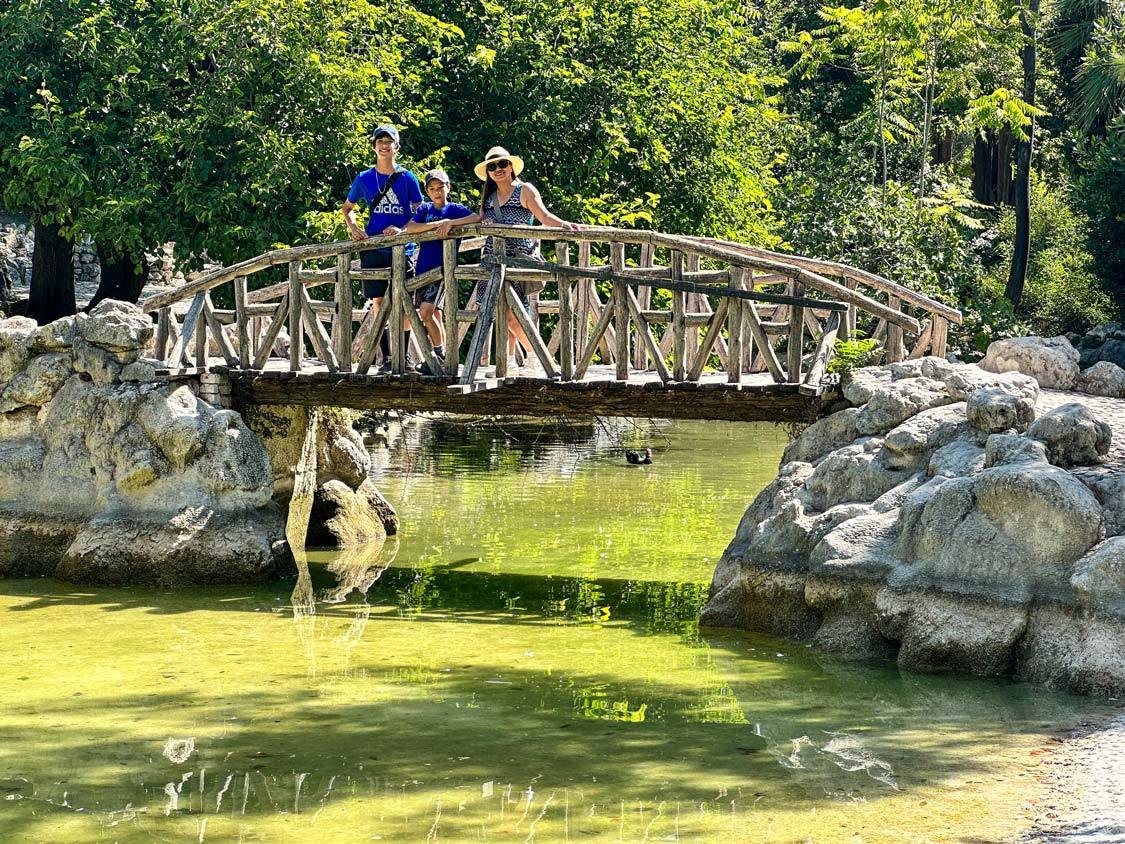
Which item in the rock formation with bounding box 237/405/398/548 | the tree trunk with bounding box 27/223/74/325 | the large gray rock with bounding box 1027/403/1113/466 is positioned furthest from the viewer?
the tree trunk with bounding box 27/223/74/325

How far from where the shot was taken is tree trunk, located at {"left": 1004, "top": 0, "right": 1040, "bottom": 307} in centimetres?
2856

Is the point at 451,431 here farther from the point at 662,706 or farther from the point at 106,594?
the point at 662,706

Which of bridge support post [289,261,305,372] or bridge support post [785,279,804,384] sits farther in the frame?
bridge support post [289,261,305,372]

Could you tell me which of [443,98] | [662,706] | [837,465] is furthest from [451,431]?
[662,706]

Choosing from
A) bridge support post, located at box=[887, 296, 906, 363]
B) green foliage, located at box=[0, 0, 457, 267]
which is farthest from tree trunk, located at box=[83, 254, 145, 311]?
bridge support post, located at box=[887, 296, 906, 363]

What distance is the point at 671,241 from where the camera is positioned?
12445 millimetres

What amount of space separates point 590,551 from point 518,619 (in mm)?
2860

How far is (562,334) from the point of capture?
496 inches

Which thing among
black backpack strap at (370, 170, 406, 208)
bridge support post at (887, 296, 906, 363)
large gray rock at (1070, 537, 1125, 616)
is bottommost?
large gray rock at (1070, 537, 1125, 616)

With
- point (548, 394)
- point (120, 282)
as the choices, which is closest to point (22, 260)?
point (120, 282)

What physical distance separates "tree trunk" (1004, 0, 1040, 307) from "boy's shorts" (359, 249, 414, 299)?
1796 centimetres

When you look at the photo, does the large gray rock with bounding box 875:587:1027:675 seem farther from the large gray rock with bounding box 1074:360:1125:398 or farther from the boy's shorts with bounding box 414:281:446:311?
the boy's shorts with bounding box 414:281:446:311

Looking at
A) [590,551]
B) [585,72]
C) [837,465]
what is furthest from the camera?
[585,72]

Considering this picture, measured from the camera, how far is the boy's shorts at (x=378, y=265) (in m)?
13.2
